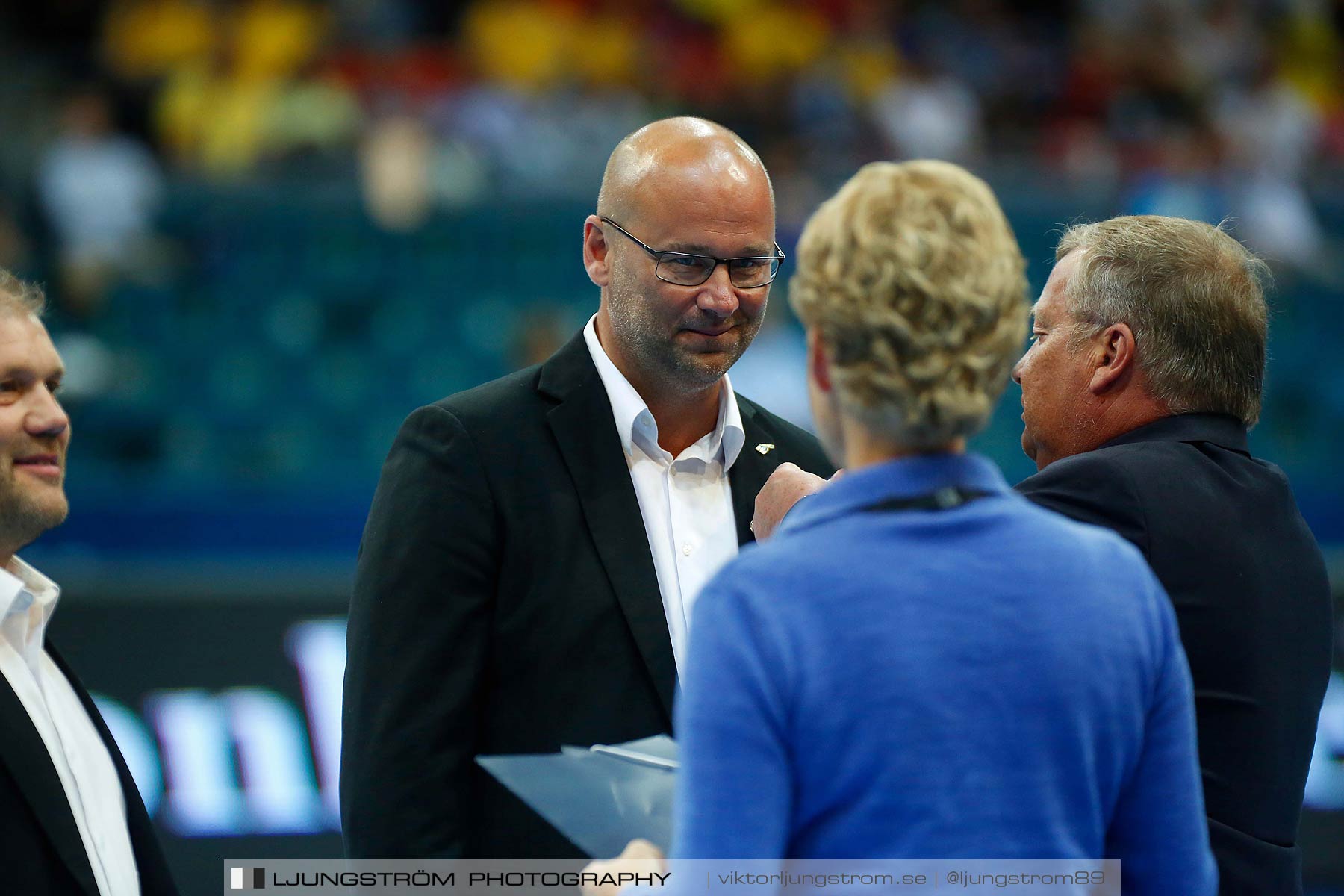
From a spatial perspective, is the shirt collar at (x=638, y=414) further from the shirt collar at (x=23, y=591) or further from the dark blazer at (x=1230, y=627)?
the shirt collar at (x=23, y=591)

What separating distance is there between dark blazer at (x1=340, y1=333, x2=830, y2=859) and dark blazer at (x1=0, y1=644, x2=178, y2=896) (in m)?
0.38

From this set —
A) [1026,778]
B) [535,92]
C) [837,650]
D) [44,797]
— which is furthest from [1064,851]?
[535,92]

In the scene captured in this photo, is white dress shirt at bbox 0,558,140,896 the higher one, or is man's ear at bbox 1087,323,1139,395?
man's ear at bbox 1087,323,1139,395

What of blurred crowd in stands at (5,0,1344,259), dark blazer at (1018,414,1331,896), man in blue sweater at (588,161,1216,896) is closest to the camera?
man in blue sweater at (588,161,1216,896)

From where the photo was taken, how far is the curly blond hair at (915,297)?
1.34 meters

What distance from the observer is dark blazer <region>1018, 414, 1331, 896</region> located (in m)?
1.90

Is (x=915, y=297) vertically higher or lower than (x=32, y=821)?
higher

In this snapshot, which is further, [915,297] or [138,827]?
[138,827]

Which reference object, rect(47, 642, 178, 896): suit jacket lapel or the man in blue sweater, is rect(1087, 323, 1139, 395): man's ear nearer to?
the man in blue sweater

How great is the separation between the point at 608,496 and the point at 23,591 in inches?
35.5

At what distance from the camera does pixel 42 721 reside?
217cm

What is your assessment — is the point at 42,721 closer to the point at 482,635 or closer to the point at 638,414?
the point at 482,635

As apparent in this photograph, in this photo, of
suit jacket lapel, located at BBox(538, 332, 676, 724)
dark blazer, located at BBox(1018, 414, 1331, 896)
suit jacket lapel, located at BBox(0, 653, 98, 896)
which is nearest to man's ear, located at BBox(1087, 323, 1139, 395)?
dark blazer, located at BBox(1018, 414, 1331, 896)

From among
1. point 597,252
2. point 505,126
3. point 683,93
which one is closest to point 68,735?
point 597,252
